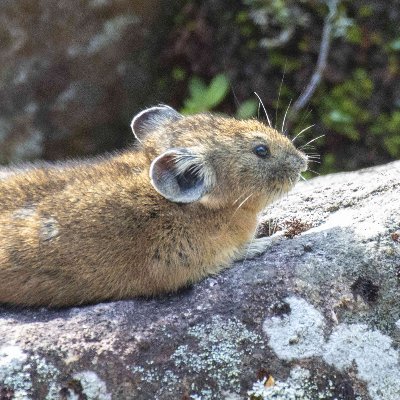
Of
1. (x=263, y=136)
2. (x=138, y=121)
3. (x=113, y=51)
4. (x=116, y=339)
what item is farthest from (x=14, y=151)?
(x=116, y=339)

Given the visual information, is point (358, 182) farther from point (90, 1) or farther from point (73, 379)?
point (90, 1)

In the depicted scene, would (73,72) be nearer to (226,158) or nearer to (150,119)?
(150,119)

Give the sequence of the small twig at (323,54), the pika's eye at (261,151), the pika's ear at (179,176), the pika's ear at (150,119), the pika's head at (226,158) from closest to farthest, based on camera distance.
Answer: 1. the pika's ear at (179,176)
2. the pika's head at (226,158)
3. the pika's eye at (261,151)
4. the pika's ear at (150,119)
5. the small twig at (323,54)

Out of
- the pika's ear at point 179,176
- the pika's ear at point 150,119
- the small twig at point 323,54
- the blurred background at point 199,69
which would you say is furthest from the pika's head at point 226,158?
the small twig at point 323,54

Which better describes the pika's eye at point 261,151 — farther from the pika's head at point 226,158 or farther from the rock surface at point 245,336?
the rock surface at point 245,336

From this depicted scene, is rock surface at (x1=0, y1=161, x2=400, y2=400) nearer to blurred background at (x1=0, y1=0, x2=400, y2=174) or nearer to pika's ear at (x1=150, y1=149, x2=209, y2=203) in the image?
pika's ear at (x1=150, y1=149, x2=209, y2=203)
